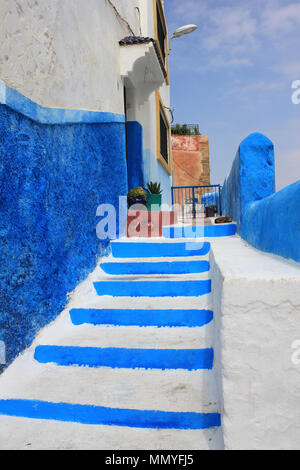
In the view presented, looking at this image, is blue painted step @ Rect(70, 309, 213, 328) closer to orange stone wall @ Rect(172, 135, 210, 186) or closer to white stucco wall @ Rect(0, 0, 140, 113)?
white stucco wall @ Rect(0, 0, 140, 113)

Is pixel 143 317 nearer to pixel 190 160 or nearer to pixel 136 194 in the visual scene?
pixel 136 194

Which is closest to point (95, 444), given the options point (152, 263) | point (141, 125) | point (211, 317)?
point (211, 317)

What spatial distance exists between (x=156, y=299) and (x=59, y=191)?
1.52m

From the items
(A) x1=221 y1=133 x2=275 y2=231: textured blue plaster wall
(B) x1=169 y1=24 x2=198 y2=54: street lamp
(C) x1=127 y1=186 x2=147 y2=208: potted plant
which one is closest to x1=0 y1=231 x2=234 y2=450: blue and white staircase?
(A) x1=221 y1=133 x2=275 y2=231: textured blue plaster wall

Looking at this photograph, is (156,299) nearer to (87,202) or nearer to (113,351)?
(113,351)

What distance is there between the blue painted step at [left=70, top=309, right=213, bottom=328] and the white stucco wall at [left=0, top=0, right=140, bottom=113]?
7.01ft

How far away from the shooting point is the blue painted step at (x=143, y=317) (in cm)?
317

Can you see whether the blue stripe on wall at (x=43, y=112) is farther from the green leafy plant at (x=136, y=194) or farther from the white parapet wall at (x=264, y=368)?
the white parapet wall at (x=264, y=368)

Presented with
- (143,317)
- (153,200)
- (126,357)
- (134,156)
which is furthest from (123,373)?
(134,156)

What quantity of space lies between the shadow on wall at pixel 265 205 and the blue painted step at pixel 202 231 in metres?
0.56

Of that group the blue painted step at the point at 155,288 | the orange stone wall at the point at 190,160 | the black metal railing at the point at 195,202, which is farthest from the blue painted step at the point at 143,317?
the orange stone wall at the point at 190,160

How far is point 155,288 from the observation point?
3684 millimetres

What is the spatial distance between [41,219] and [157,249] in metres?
1.88
